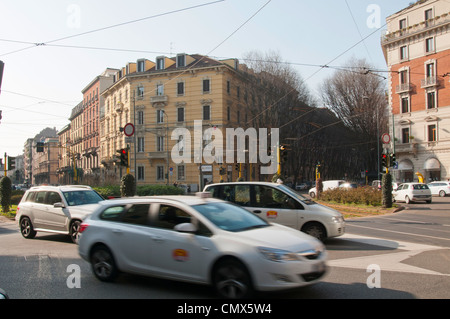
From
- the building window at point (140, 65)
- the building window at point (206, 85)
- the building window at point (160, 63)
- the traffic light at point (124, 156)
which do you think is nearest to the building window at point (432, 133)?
the building window at point (206, 85)

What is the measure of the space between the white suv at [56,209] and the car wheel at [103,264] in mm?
4396

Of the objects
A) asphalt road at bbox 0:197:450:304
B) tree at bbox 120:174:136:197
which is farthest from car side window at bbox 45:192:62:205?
tree at bbox 120:174:136:197

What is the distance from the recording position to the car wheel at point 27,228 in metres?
11.9

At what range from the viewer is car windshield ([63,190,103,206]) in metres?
11.5

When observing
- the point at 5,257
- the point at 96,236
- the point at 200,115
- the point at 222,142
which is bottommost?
the point at 5,257

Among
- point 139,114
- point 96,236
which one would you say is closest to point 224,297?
point 96,236

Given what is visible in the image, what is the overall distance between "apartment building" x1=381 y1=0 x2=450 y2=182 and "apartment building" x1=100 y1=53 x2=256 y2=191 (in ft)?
61.7

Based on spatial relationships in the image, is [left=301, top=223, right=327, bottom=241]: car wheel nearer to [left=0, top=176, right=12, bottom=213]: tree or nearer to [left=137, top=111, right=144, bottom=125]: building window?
[left=0, top=176, right=12, bottom=213]: tree

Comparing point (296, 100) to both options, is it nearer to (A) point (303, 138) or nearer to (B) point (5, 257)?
(A) point (303, 138)

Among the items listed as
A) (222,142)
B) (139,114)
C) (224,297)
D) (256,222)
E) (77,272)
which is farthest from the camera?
(139,114)

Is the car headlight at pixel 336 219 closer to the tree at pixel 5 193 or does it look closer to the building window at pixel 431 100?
the tree at pixel 5 193

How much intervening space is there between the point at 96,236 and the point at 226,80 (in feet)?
135

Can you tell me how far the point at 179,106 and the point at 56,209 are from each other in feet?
123

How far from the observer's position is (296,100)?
46625mm
